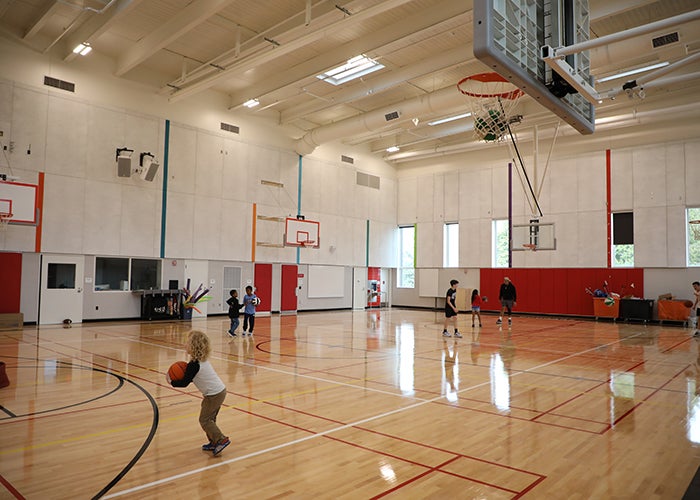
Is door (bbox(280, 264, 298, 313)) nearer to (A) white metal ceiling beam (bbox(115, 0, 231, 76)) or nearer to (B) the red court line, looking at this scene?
(A) white metal ceiling beam (bbox(115, 0, 231, 76))

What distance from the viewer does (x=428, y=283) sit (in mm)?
29375

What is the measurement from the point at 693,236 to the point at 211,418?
2284 cm

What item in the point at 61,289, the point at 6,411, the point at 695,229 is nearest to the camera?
the point at 6,411

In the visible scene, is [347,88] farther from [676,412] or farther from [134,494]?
[134,494]

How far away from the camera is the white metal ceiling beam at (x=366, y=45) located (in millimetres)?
14078

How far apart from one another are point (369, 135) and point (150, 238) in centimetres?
1168

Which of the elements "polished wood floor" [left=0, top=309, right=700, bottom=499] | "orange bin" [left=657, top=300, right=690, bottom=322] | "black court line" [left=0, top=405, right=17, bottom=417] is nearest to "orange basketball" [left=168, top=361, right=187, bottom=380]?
"polished wood floor" [left=0, top=309, right=700, bottom=499]

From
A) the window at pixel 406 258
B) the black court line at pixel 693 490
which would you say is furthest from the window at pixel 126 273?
the black court line at pixel 693 490

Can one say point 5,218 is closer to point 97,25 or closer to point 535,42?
point 97,25

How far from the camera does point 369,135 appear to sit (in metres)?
25.0

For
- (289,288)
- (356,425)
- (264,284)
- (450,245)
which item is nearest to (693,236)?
(450,245)

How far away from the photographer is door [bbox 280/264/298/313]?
24.4m

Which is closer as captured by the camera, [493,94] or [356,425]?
[356,425]

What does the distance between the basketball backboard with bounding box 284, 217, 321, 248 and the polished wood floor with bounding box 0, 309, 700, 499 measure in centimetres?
1155
